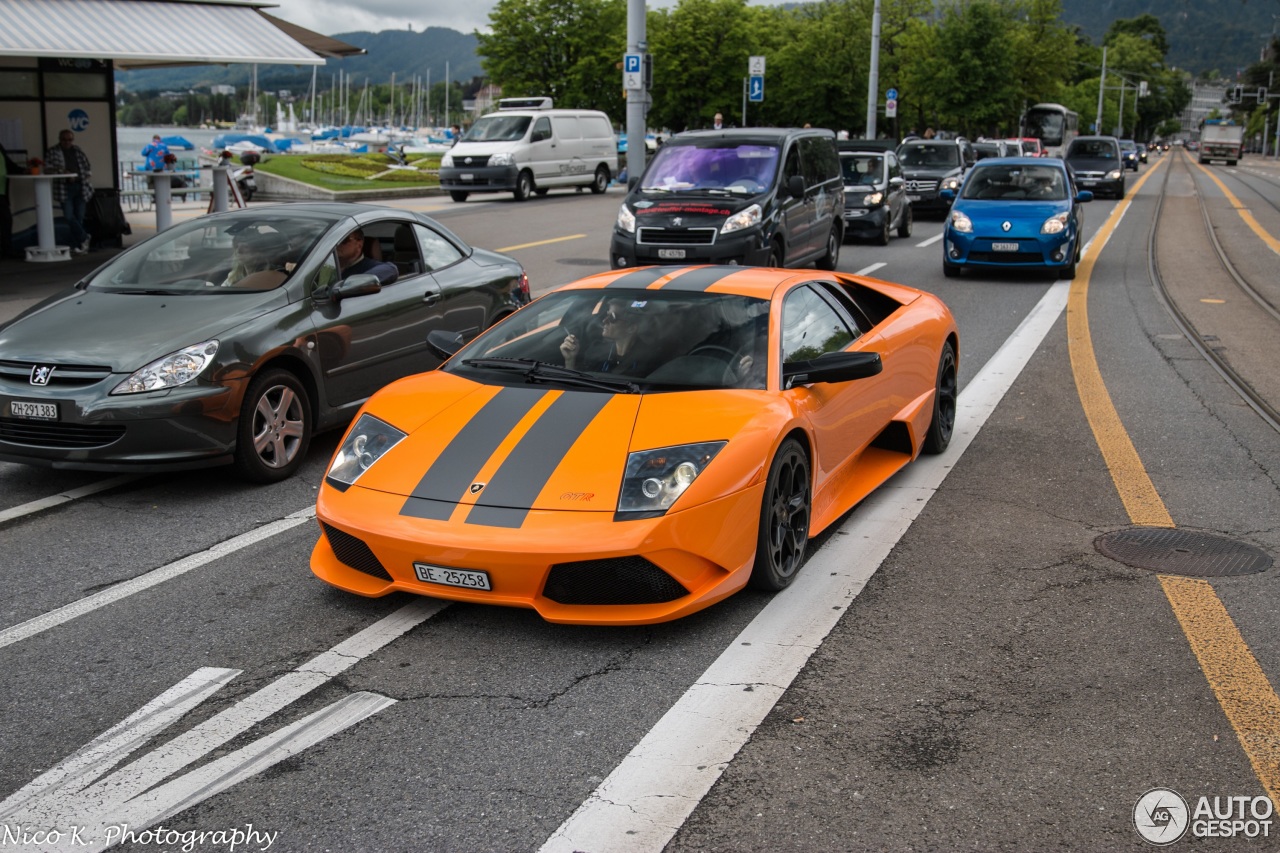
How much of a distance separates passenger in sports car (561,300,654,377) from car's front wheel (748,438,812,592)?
0.74 meters

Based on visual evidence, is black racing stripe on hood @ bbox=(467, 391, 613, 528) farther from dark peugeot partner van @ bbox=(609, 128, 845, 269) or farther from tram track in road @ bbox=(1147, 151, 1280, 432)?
dark peugeot partner van @ bbox=(609, 128, 845, 269)

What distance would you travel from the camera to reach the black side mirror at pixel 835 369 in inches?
214

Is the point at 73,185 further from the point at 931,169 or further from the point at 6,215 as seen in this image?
the point at 931,169

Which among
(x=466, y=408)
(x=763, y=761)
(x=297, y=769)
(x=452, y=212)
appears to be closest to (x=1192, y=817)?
(x=763, y=761)

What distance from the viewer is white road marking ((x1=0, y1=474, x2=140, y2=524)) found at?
6.46 m

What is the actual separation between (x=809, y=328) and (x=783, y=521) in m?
1.19

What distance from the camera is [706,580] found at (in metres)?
4.72

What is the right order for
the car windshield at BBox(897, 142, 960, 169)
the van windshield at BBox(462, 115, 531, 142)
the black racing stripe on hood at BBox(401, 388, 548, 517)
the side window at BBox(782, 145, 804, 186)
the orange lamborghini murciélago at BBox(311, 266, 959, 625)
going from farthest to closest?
1. the van windshield at BBox(462, 115, 531, 142)
2. the car windshield at BBox(897, 142, 960, 169)
3. the side window at BBox(782, 145, 804, 186)
4. the black racing stripe on hood at BBox(401, 388, 548, 517)
5. the orange lamborghini murciélago at BBox(311, 266, 959, 625)

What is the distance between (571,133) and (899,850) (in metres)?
31.3

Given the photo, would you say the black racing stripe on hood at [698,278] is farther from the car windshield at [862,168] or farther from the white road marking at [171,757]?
the car windshield at [862,168]

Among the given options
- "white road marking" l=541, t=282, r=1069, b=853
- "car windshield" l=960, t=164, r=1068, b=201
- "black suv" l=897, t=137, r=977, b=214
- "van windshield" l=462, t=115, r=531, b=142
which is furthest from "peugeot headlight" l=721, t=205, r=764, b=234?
"van windshield" l=462, t=115, r=531, b=142

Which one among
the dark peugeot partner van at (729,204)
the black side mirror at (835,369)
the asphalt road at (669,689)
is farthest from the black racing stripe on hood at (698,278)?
the dark peugeot partner van at (729,204)

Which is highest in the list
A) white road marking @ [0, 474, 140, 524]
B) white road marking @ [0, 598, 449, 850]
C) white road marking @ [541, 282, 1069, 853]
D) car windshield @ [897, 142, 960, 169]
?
car windshield @ [897, 142, 960, 169]

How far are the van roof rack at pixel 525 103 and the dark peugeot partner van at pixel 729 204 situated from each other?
71.0ft
